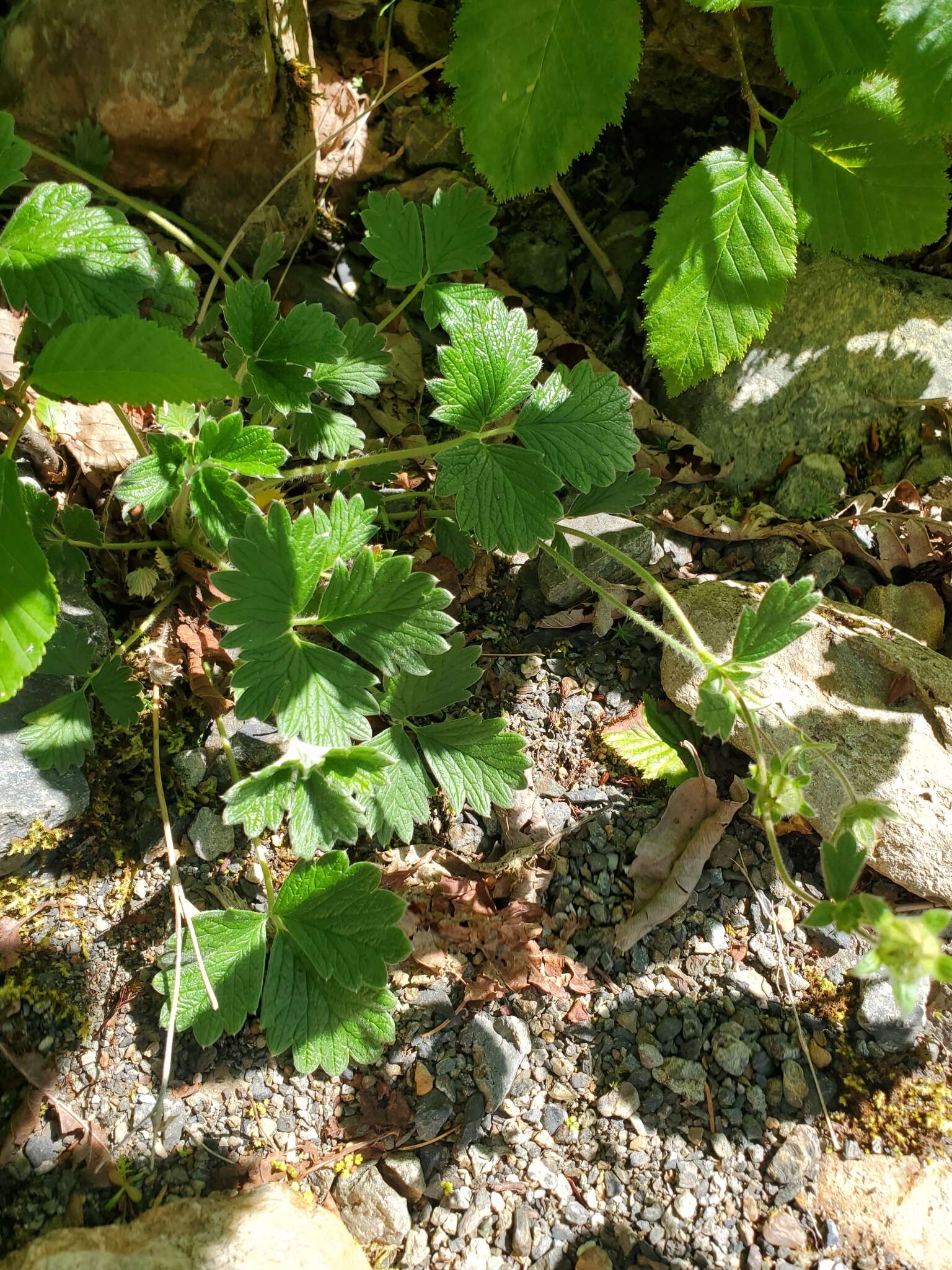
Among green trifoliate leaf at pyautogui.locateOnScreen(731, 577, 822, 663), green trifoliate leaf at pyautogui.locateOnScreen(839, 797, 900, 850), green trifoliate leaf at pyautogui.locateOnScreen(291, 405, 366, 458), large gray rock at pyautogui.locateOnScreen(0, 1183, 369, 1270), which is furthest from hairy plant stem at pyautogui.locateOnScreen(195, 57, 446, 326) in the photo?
large gray rock at pyautogui.locateOnScreen(0, 1183, 369, 1270)

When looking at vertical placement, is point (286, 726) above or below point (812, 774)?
above

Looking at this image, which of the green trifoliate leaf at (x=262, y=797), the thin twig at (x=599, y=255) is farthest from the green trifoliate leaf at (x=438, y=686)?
the thin twig at (x=599, y=255)

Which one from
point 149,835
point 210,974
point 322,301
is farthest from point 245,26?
point 210,974

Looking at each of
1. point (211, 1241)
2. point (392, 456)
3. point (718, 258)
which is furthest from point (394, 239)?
point (211, 1241)

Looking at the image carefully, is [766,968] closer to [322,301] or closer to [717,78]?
[322,301]

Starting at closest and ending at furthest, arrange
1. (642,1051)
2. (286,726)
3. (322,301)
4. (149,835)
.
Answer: (286,726) → (642,1051) → (149,835) → (322,301)

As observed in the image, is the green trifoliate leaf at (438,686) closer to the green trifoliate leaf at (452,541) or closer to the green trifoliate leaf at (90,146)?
the green trifoliate leaf at (452,541)

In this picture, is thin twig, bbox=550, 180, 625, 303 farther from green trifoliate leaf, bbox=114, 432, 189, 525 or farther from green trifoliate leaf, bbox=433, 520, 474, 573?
green trifoliate leaf, bbox=114, 432, 189, 525
